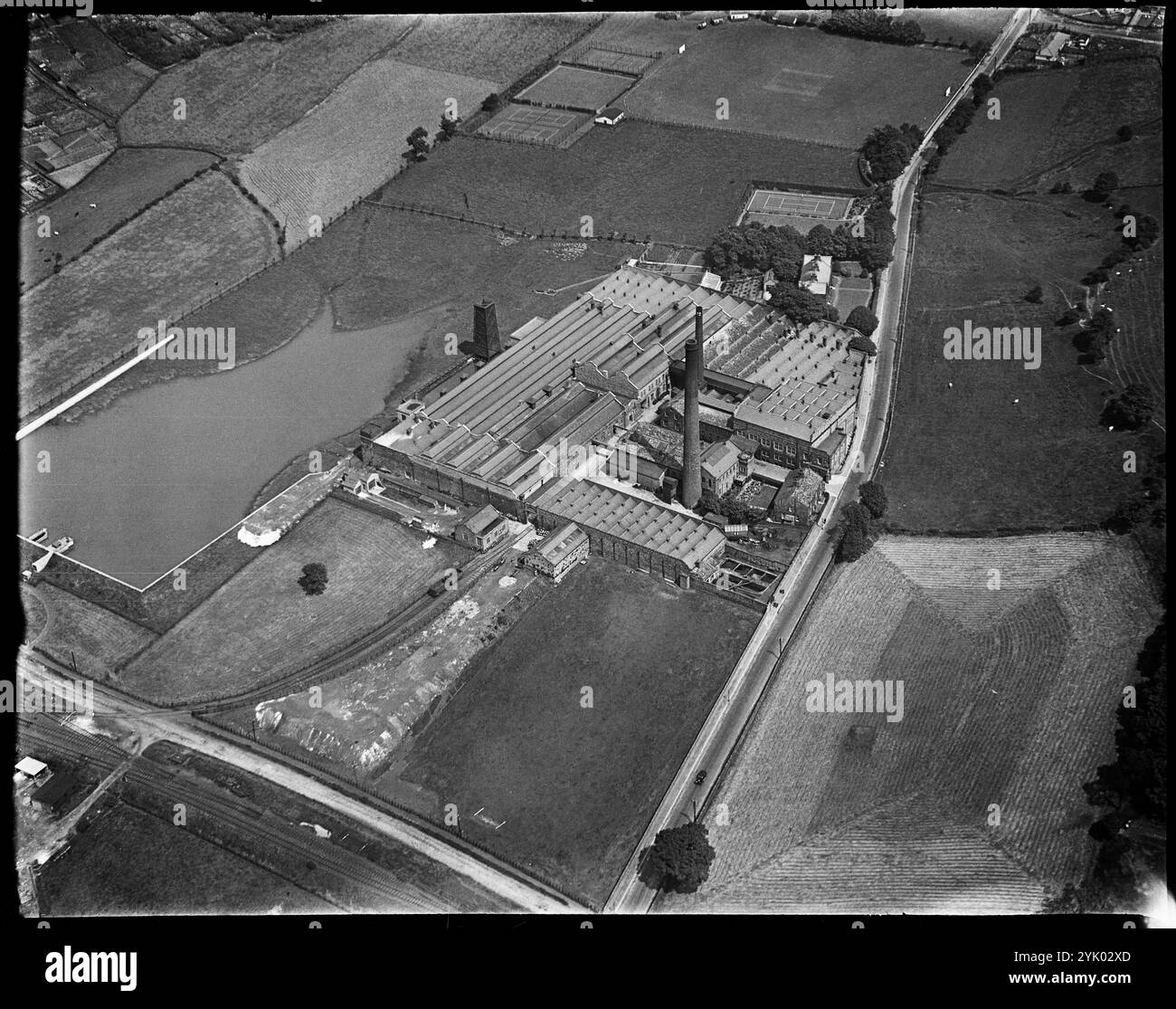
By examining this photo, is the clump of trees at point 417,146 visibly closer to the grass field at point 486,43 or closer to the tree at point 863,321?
the grass field at point 486,43

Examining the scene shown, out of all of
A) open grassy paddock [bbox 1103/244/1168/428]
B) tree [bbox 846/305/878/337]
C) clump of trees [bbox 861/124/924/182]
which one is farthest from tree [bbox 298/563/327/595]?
clump of trees [bbox 861/124/924/182]

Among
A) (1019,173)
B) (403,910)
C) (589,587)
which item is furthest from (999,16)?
(403,910)

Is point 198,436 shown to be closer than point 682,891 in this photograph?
No

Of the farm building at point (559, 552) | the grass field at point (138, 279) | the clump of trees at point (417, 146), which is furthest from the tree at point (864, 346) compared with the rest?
the clump of trees at point (417, 146)

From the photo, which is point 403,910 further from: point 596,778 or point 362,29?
point 362,29

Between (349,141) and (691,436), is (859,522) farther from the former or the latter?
(349,141)

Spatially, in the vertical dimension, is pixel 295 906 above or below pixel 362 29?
below
